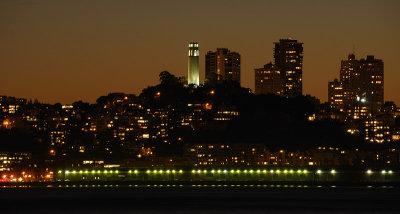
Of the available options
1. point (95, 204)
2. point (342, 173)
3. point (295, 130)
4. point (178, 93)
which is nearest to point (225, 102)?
point (178, 93)

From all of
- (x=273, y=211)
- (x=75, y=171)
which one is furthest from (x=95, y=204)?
(x=75, y=171)

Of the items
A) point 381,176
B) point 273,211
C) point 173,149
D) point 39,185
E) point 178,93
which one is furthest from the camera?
point 178,93

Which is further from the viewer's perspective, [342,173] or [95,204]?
[342,173]

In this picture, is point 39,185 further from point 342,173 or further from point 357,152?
point 357,152

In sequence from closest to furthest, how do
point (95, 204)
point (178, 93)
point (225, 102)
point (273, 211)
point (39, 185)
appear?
1. point (273, 211)
2. point (95, 204)
3. point (39, 185)
4. point (225, 102)
5. point (178, 93)

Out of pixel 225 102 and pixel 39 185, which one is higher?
pixel 225 102

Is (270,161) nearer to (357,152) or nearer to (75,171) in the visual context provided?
(357,152)
